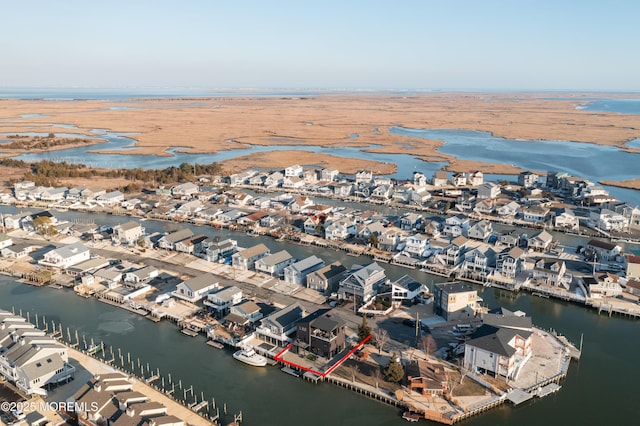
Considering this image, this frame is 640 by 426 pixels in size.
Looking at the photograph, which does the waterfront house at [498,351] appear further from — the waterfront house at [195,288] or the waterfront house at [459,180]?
the waterfront house at [459,180]

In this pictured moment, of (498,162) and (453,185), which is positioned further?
(498,162)

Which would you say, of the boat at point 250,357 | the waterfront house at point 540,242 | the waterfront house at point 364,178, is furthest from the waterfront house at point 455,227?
the boat at point 250,357

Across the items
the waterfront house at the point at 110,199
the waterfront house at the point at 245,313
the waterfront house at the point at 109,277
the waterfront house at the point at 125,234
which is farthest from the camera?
the waterfront house at the point at 110,199

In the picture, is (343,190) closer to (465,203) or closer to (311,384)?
(465,203)

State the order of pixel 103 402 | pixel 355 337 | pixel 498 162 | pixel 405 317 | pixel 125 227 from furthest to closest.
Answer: pixel 498 162, pixel 125 227, pixel 405 317, pixel 355 337, pixel 103 402

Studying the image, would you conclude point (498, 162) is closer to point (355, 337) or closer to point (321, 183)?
point (321, 183)

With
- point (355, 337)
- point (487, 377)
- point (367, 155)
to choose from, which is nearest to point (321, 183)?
point (367, 155)
